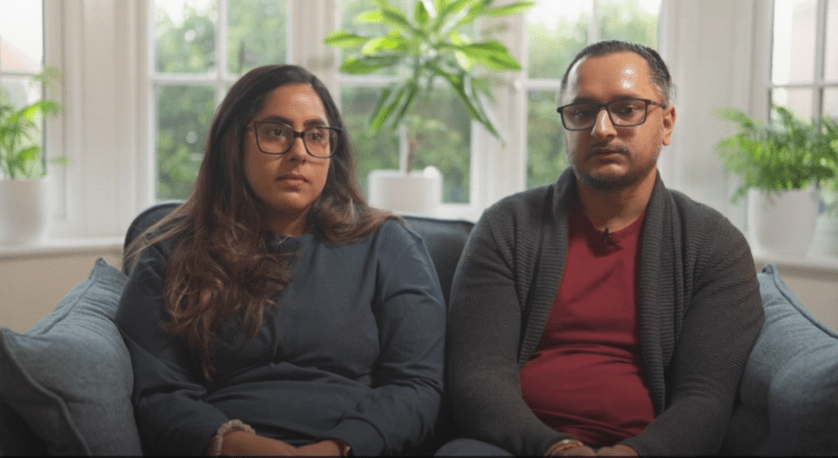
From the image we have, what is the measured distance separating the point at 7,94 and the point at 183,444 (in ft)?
6.20

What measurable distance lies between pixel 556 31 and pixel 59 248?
208 cm

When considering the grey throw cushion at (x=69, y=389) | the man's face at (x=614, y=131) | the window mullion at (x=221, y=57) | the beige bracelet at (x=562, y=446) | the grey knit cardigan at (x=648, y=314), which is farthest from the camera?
the window mullion at (x=221, y=57)

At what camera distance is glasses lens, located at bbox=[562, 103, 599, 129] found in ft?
5.22

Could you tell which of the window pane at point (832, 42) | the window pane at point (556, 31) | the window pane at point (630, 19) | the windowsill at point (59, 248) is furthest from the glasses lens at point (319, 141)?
the window pane at point (832, 42)

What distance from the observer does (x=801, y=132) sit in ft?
8.03

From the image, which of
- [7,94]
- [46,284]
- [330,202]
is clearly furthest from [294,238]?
[7,94]

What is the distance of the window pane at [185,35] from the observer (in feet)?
9.50

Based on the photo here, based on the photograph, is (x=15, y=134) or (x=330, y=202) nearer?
(x=330, y=202)

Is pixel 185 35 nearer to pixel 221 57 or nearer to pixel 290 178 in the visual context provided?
pixel 221 57

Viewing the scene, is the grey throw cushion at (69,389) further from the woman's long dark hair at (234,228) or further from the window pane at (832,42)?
the window pane at (832,42)

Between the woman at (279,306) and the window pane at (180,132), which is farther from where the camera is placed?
the window pane at (180,132)

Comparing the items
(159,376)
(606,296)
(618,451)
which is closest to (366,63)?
(606,296)

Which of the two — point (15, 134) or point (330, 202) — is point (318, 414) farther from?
point (15, 134)

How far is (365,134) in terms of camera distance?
296cm
